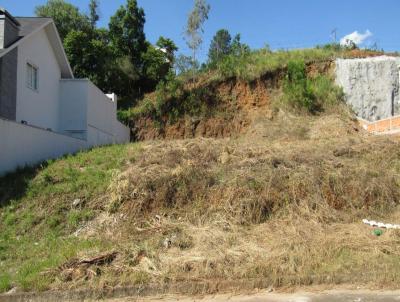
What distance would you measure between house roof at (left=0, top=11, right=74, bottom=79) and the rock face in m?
13.4

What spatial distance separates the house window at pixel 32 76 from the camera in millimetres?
16922

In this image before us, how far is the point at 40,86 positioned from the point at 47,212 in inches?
363

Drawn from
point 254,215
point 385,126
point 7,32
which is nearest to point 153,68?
point 7,32

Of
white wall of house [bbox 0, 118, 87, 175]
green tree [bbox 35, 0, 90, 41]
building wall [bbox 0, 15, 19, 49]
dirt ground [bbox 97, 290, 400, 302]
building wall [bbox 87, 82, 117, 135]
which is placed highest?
green tree [bbox 35, 0, 90, 41]

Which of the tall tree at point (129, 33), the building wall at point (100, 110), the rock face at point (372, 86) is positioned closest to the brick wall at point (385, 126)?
the rock face at point (372, 86)

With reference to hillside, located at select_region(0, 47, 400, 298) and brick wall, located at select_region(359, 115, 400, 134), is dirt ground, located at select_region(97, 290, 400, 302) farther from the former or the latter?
brick wall, located at select_region(359, 115, 400, 134)

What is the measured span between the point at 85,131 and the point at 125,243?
460 inches

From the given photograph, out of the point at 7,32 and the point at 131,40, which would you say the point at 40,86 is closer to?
the point at 7,32

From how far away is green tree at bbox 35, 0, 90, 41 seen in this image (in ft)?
117

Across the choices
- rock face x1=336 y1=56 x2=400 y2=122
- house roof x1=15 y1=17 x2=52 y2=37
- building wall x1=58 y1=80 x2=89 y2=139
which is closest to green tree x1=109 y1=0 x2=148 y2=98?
building wall x1=58 y1=80 x2=89 y2=139

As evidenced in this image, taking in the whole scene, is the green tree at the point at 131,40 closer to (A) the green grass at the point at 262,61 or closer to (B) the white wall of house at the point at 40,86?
(A) the green grass at the point at 262,61

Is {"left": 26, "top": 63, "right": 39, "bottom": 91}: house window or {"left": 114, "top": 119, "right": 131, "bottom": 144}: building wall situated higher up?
{"left": 26, "top": 63, "right": 39, "bottom": 91}: house window

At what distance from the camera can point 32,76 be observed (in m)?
17.4

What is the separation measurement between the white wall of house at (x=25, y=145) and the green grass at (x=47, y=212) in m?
0.53
